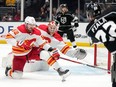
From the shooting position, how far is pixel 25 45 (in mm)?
4574

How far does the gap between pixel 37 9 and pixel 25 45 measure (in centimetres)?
622

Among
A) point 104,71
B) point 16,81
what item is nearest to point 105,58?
point 104,71

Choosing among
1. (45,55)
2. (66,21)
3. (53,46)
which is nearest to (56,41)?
(53,46)

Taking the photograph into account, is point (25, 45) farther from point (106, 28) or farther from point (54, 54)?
point (106, 28)

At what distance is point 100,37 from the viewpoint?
2.60 meters

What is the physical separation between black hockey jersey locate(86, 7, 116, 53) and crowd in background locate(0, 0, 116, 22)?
7.69 metres

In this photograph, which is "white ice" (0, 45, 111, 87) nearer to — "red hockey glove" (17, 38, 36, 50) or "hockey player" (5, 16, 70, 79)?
"hockey player" (5, 16, 70, 79)

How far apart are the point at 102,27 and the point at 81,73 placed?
8.65 ft

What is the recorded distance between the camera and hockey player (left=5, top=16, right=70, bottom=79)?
4.41 meters

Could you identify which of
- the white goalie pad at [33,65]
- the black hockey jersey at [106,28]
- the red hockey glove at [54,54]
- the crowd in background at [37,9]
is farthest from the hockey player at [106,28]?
the crowd in background at [37,9]

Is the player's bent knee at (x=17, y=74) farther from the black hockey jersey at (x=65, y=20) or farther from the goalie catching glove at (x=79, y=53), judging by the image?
the black hockey jersey at (x=65, y=20)

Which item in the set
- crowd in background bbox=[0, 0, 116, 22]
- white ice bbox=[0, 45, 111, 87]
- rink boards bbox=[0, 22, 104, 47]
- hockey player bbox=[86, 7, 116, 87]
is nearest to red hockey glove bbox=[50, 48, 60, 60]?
white ice bbox=[0, 45, 111, 87]

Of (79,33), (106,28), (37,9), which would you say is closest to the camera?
(106,28)

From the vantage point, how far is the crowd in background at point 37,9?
10414mm
